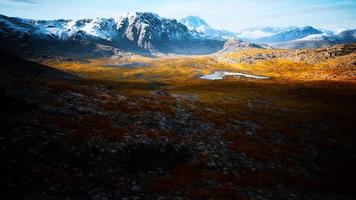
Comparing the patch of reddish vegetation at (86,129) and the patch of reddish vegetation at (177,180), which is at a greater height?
the patch of reddish vegetation at (86,129)

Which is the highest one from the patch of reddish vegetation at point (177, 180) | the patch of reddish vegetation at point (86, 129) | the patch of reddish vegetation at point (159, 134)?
the patch of reddish vegetation at point (86, 129)

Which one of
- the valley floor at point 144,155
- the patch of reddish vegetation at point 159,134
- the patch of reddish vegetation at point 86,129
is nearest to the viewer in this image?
the valley floor at point 144,155

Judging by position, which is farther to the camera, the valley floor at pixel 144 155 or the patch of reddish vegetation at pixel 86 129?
the patch of reddish vegetation at pixel 86 129

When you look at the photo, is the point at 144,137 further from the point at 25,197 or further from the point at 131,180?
the point at 25,197

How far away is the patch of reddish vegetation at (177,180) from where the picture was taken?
1627cm

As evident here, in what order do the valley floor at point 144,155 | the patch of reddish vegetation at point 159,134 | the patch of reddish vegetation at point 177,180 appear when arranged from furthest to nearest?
the patch of reddish vegetation at point 159,134 → the patch of reddish vegetation at point 177,180 → the valley floor at point 144,155

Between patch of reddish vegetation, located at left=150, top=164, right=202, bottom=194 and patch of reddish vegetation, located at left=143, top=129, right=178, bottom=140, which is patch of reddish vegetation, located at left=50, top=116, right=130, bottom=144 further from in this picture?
patch of reddish vegetation, located at left=150, top=164, right=202, bottom=194

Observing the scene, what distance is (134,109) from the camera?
105ft

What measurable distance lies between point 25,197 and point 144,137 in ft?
37.9

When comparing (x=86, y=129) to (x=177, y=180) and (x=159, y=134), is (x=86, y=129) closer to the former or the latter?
(x=159, y=134)

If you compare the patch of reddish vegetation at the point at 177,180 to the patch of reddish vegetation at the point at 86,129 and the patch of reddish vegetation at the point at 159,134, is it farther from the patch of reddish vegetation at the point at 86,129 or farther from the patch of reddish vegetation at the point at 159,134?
the patch of reddish vegetation at the point at 86,129

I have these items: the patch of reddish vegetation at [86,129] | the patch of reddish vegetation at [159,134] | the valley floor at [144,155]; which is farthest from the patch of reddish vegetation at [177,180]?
the patch of reddish vegetation at [86,129]

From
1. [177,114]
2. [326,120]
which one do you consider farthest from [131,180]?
[326,120]

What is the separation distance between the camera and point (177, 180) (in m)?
17.8
